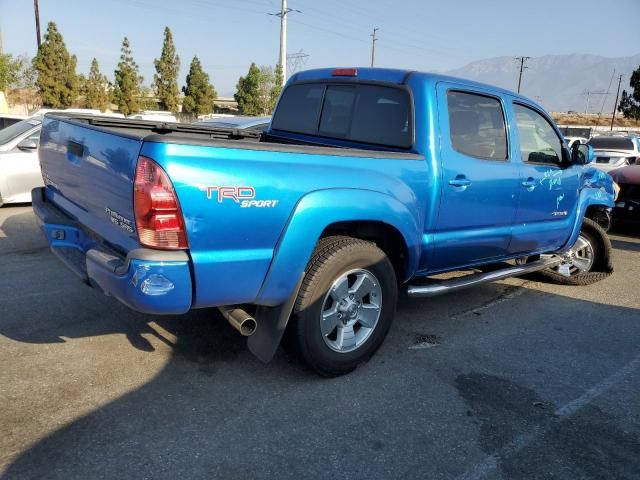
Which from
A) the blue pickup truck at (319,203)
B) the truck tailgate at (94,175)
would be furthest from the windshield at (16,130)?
the truck tailgate at (94,175)

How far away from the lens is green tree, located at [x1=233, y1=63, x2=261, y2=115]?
42281 millimetres

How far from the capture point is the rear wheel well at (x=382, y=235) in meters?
3.42

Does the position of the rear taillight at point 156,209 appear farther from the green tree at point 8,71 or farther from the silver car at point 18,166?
the green tree at point 8,71

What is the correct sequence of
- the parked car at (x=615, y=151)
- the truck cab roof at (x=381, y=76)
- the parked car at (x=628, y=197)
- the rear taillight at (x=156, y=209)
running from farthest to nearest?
the parked car at (x=615, y=151), the parked car at (x=628, y=197), the truck cab roof at (x=381, y=76), the rear taillight at (x=156, y=209)

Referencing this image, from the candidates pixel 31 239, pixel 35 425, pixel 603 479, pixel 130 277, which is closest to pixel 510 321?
pixel 603 479

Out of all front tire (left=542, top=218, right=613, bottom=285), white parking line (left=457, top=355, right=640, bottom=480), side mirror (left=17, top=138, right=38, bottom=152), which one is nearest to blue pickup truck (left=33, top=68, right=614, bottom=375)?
front tire (left=542, top=218, right=613, bottom=285)

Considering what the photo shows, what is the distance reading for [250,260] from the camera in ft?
9.13

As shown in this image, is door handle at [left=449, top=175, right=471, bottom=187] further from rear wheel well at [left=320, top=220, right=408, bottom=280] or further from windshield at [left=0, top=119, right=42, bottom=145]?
windshield at [left=0, top=119, right=42, bottom=145]

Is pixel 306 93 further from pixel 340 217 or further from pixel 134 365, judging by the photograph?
pixel 134 365

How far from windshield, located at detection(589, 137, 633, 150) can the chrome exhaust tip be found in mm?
15441

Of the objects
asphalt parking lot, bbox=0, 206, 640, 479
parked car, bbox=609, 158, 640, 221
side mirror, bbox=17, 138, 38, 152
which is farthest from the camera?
parked car, bbox=609, 158, 640, 221

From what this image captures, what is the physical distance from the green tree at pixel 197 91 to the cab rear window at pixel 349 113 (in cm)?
4204

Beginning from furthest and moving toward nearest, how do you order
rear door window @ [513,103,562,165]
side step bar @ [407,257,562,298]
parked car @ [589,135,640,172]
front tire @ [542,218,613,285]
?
parked car @ [589,135,640,172], front tire @ [542,218,613,285], rear door window @ [513,103,562,165], side step bar @ [407,257,562,298]

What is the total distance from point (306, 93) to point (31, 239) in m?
4.15
